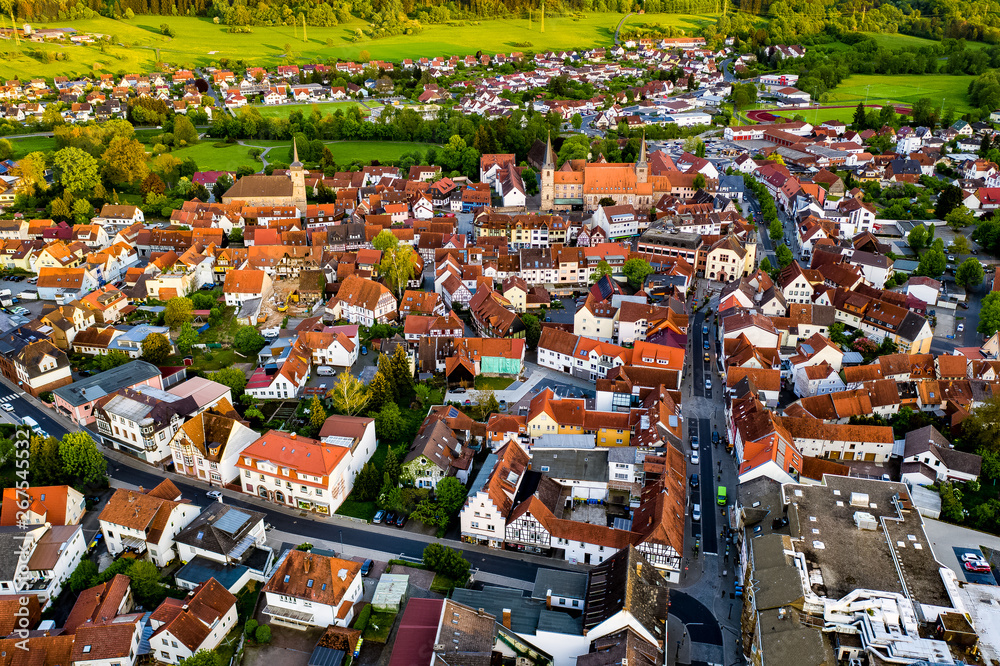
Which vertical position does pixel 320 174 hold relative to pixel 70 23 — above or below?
below

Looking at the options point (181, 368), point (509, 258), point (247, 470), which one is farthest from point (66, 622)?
point (509, 258)

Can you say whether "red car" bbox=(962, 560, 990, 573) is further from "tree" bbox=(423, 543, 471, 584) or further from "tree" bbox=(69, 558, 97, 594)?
"tree" bbox=(69, 558, 97, 594)

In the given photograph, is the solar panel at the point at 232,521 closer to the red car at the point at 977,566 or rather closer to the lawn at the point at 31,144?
the red car at the point at 977,566

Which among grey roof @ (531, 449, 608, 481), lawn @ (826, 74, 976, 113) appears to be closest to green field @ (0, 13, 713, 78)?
lawn @ (826, 74, 976, 113)

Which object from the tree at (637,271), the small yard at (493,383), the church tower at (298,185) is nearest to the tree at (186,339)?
the small yard at (493,383)

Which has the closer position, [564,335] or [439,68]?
[564,335]

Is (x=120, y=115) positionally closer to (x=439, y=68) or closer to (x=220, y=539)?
(x=439, y=68)
